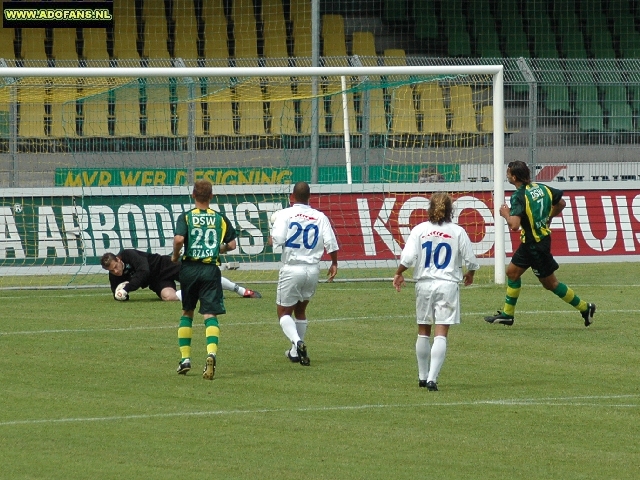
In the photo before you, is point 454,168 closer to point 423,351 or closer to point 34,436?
point 423,351

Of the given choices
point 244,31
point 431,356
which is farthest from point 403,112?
point 431,356

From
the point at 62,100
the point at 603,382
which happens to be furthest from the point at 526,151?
the point at 603,382

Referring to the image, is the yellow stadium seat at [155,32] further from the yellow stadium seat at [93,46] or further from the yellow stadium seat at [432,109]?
the yellow stadium seat at [432,109]

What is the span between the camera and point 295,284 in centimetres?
1109

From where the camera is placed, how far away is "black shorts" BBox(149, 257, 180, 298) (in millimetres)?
15742

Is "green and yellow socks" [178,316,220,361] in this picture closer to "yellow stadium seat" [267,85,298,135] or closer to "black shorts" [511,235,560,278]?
"black shorts" [511,235,560,278]

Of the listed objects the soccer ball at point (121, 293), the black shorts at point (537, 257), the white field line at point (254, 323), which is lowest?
the white field line at point (254, 323)

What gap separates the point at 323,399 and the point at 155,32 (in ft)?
67.1

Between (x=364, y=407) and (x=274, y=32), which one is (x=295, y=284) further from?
(x=274, y=32)

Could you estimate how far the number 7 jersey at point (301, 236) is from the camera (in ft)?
36.4

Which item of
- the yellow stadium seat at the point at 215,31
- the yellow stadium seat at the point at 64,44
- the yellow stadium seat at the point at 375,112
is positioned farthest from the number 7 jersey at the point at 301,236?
the yellow stadium seat at the point at 64,44

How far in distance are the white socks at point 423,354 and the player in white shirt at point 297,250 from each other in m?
1.59

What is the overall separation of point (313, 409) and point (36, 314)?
6.95 meters

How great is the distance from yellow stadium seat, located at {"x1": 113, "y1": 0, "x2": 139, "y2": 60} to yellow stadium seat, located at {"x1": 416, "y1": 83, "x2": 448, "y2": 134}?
897 centimetres
